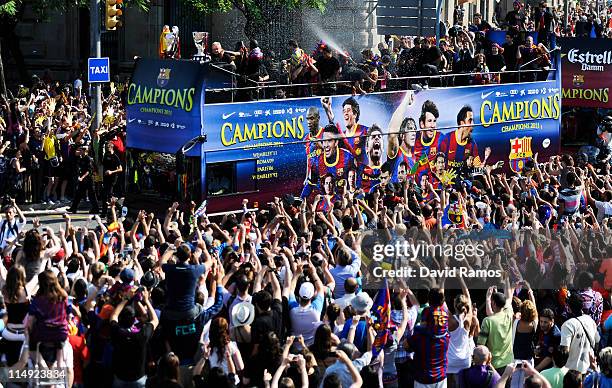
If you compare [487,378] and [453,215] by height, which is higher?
[453,215]

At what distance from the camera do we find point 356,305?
11.2m

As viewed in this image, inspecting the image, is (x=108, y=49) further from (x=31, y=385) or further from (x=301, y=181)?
(x=31, y=385)

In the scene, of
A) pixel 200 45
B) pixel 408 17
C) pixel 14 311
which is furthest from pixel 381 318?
pixel 408 17

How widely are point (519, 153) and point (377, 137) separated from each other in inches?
159

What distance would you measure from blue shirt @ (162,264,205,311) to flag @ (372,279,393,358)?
5.20ft

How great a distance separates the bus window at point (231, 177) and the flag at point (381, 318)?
8182 millimetres

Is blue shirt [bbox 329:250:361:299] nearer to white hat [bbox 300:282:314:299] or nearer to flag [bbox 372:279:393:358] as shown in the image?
flag [bbox 372:279:393:358]

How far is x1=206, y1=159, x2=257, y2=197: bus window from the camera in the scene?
19.7m

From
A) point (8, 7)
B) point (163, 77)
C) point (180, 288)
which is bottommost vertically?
point (180, 288)

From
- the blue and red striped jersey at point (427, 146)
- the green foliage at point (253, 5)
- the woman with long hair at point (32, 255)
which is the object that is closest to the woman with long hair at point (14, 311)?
the woman with long hair at point (32, 255)

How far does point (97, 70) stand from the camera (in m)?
24.4

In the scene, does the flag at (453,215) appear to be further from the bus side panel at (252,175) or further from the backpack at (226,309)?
the backpack at (226,309)

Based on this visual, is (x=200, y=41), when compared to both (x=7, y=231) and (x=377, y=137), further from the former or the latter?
(x=7, y=231)

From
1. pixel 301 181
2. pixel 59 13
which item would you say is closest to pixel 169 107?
pixel 301 181
